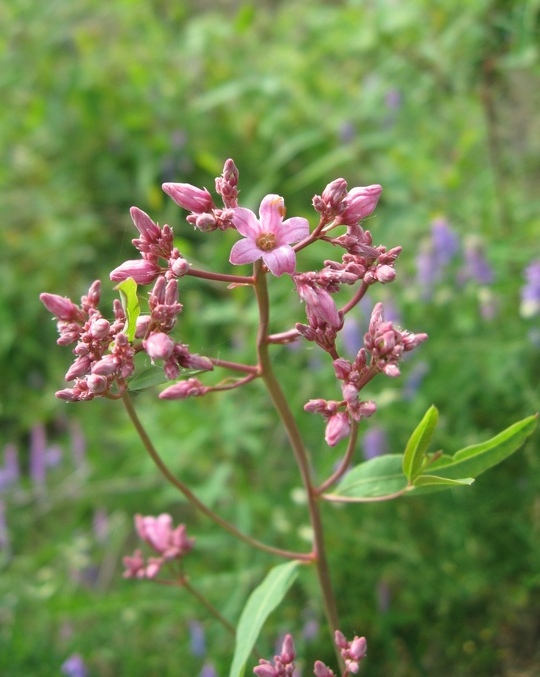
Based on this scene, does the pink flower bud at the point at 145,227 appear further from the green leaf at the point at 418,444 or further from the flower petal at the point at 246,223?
the green leaf at the point at 418,444

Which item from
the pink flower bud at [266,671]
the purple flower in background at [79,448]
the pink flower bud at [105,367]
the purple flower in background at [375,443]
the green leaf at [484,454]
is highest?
the pink flower bud at [105,367]

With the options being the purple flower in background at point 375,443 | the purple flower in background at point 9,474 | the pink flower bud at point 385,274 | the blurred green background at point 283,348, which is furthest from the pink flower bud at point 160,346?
the purple flower in background at point 9,474

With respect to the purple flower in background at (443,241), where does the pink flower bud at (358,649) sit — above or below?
below

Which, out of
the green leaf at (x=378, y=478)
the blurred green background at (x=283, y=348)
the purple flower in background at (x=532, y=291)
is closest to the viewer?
the green leaf at (x=378, y=478)

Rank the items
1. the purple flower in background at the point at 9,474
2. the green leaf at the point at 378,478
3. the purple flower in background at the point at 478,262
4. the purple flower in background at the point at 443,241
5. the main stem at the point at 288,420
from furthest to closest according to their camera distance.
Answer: the purple flower in background at the point at 9,474, the purple flower in background at the point at 443,241, the purple flower in background at the point at 478,262, the green leaf at the point at 378,478, the main stem at the point at 288,420

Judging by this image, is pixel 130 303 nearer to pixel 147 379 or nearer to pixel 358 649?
pixel 147 379

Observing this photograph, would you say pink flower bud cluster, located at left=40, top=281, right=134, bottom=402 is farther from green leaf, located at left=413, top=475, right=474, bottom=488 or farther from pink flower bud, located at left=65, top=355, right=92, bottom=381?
green leaf, located at left=413, top=475, right=474, bottom=488
